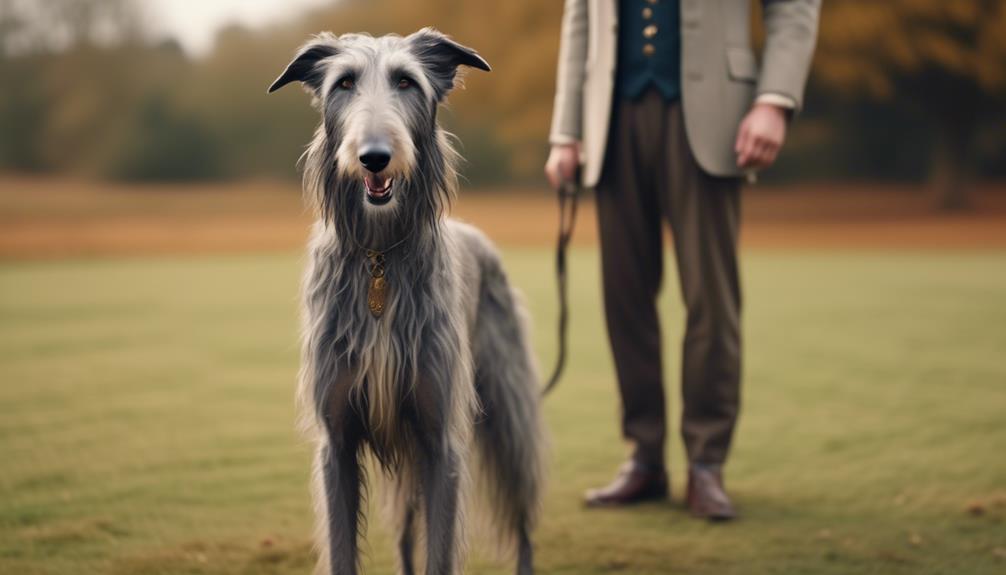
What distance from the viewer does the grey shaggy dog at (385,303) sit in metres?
2.17

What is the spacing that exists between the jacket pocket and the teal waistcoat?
0.57 feet

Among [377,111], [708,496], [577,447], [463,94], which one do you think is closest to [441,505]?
[377,111]

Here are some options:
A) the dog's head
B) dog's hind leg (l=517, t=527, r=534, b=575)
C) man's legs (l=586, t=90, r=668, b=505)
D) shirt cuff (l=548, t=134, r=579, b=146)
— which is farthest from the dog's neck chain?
shirt cuff (l=548, t=134, r=579, b=146)

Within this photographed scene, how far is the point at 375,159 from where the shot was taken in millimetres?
2006

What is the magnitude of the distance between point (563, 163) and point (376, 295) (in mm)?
1594

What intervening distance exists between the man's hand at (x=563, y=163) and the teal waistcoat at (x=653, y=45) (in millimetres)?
336

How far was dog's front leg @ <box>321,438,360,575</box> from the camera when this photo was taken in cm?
232

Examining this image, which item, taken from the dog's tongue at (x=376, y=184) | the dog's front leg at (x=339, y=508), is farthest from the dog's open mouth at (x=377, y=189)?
the dog's front leg at (x=339, y=508)

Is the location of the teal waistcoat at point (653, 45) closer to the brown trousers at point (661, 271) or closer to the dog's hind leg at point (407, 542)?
the brown trousers at point (661, 271)

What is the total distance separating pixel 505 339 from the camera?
2.96 m

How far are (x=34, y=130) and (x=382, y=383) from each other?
58.4ft

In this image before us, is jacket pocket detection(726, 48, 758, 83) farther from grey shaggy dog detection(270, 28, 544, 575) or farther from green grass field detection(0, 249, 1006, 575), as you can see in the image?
green grass field detection(0, 249, 1006, 575)

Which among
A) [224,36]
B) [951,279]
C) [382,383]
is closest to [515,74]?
[224,36]

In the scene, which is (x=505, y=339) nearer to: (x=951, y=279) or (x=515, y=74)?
(x=951, y=279)
